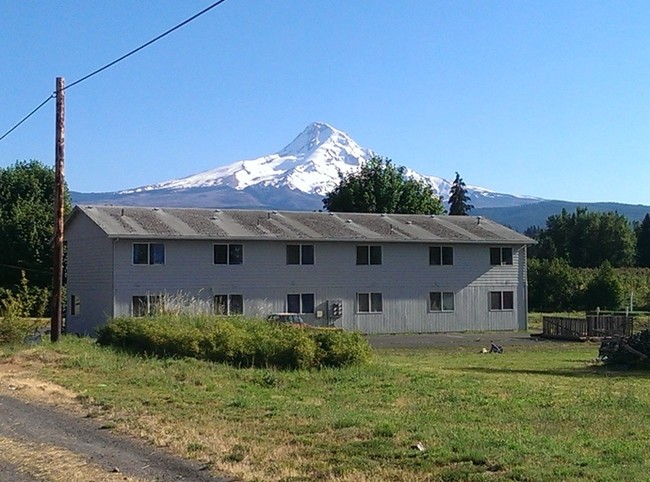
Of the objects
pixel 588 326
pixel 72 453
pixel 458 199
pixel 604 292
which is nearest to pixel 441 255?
pixel 588 326

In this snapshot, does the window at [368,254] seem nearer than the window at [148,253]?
No

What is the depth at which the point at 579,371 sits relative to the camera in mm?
25922

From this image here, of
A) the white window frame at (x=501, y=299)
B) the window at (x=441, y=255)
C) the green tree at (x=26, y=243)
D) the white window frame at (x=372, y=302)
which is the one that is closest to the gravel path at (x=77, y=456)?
the white window frame at (x=372, y=302)

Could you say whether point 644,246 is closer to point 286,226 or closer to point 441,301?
point 441,301

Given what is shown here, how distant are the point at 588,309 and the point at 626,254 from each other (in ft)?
141

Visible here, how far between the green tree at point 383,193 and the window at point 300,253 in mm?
27725

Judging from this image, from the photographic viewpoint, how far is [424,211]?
76.1 m

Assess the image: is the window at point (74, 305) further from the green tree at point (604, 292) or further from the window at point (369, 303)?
the green tree at point (604, 292)

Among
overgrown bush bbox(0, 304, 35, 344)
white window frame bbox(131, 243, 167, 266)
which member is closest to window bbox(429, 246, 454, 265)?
white window frame bbox(131, 243, 167, 266)

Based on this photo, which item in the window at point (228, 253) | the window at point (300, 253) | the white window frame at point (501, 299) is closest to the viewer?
the window at point (228, 253)

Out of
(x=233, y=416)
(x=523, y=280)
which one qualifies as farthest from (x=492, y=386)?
(x=523, y=280)

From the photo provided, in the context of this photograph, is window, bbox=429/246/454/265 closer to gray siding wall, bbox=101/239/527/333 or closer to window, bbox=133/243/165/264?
gray siding wall, bbox=101/239/527/333

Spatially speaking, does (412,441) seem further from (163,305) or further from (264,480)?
(163,305)

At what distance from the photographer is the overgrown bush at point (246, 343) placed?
72.9ft
